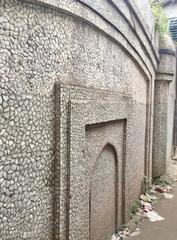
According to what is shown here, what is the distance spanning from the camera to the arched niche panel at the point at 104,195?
3.11m

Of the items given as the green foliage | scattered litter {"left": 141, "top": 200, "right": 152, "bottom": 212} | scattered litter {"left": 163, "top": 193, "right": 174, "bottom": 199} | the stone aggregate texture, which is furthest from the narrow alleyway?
the green foliage

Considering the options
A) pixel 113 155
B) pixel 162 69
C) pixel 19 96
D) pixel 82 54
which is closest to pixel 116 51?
pixel 82 54

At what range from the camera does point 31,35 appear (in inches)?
75.1

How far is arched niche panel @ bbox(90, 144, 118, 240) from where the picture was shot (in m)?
3.11

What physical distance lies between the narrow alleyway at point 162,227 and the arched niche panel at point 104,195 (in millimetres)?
513

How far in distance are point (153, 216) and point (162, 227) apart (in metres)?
0.37

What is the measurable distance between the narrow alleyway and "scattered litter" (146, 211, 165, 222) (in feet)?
0.24

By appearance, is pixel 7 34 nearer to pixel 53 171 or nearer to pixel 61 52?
pixel 61 52

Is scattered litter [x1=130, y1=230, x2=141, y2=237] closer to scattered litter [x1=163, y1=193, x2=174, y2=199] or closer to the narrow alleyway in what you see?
the narrow alleyway

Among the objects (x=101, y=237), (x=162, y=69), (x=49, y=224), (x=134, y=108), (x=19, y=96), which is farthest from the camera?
(x=162, y=69)

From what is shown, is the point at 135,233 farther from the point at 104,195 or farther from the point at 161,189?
the point at 161,189

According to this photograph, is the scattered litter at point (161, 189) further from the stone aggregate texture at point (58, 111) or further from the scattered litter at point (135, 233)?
the stone aggregate texture at point (58, 111)

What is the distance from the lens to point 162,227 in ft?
13.8

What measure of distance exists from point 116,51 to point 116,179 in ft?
5.38
